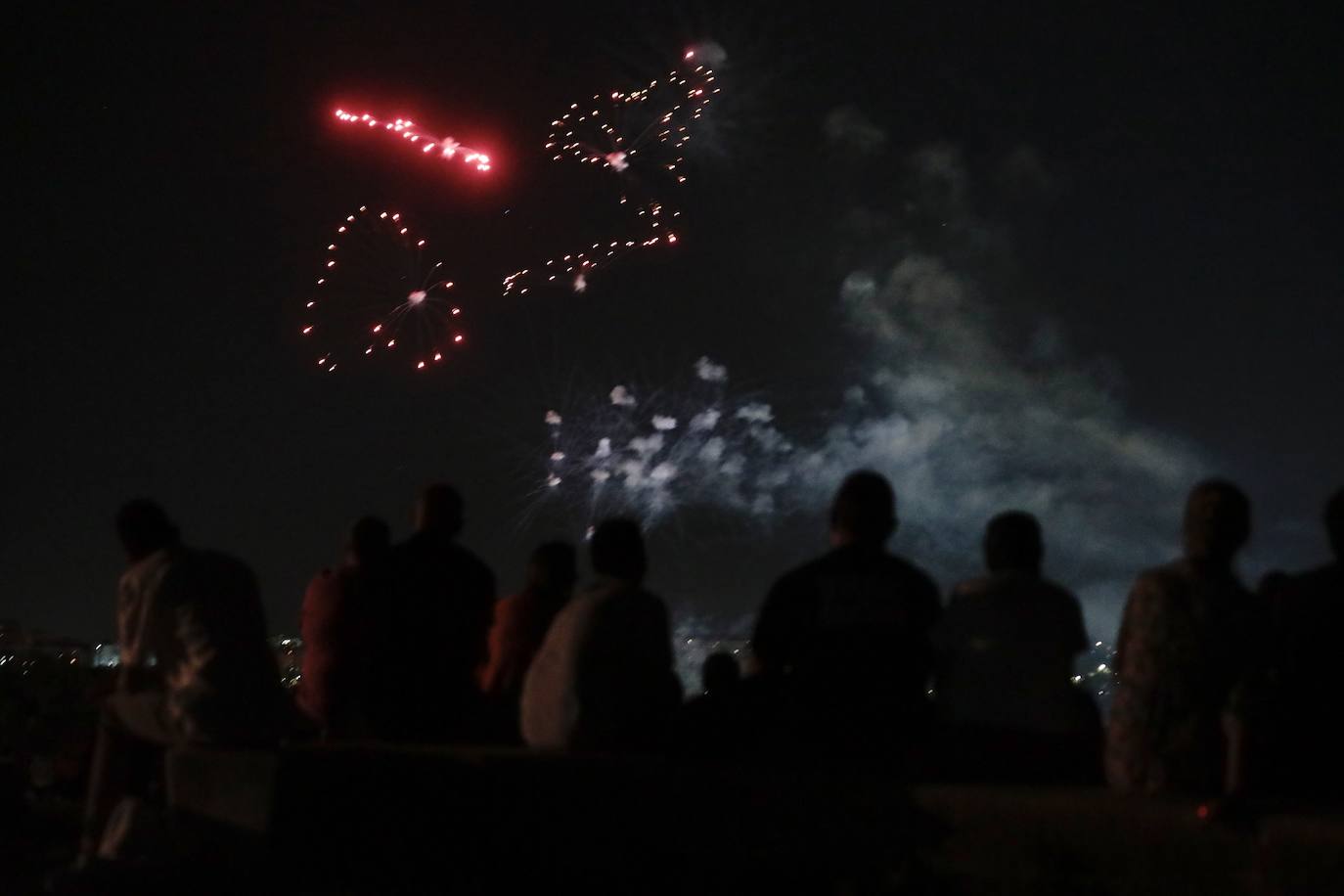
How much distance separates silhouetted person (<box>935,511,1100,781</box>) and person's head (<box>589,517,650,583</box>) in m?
1.46

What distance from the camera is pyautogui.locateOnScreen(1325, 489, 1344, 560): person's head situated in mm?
5840

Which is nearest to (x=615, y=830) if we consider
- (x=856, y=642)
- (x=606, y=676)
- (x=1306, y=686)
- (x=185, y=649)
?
(x=606, y=676)

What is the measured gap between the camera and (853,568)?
6.30 meters

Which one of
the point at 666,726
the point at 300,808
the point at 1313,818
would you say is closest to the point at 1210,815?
the point at 1313,818

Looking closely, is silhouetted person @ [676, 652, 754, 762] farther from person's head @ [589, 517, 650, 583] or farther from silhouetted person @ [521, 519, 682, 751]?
person's head @ [589, 517, 650, 583]

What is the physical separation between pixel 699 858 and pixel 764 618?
111 cm

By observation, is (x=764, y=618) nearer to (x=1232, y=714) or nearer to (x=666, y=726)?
(x=666, y=726)

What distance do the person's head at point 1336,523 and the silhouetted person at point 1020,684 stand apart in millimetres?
995

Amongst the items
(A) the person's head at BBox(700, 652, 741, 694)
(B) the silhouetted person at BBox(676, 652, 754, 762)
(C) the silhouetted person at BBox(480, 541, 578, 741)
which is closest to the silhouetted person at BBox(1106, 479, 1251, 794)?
(B) the silhouetted person at BBox(676, 652, 754, 762)

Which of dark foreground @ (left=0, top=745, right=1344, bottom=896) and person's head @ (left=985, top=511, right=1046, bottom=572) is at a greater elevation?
person's head @ (left=985, top=511, right=1046, bottom=572)

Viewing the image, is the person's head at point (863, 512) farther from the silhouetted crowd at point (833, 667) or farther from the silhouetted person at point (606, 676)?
the silhouetted person at point (606, 676)

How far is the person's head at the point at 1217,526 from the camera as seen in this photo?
5.56 meters

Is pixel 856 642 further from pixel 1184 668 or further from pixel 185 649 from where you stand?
pixel 185 649

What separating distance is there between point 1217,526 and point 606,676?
2.50 m
